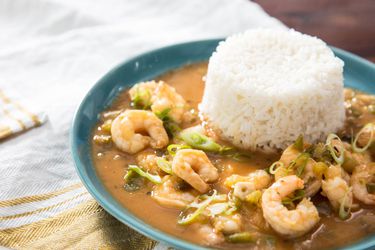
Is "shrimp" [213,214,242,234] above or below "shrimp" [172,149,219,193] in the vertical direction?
below

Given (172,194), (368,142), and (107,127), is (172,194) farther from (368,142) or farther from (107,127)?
(368,142)

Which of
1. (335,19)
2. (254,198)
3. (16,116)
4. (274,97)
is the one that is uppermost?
(274,97)

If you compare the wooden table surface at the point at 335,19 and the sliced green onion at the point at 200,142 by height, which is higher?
the sliced green onion at the point at 200,142

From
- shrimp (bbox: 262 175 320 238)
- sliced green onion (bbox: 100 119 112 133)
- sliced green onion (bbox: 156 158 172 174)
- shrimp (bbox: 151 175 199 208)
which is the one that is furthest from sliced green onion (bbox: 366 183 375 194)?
sliced green onion (bbox: 100 119 112 133)

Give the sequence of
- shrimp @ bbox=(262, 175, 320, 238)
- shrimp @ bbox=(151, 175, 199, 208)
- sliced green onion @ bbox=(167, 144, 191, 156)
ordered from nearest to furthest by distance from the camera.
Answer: shrimp @ bbox=(262, 175, 320, 238) → shrimp @ bbox=(151, 175, 199, 208) → sliced green onion @ bbox=(167, 144, 191, 156)

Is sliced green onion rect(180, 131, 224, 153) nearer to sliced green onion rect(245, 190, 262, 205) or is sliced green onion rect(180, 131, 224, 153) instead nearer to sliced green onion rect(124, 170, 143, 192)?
sliced green onion rect(124, 170, 143, 192)

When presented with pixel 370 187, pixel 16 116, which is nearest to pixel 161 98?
pixel 16 116

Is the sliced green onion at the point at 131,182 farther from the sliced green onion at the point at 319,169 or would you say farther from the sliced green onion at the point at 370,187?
the sliced green onion at the point at 370,187

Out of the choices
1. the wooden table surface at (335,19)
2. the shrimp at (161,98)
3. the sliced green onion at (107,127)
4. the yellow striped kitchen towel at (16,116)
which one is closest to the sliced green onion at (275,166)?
the shrimp at (161,98)
